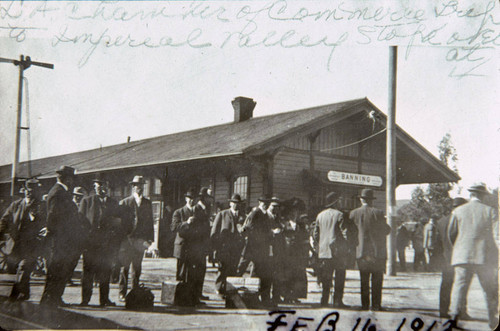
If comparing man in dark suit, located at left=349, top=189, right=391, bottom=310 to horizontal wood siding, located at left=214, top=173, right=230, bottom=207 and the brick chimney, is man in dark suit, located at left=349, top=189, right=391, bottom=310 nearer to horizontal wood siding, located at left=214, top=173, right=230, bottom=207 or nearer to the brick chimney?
the brick chimney

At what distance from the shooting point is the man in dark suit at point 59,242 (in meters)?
5.52

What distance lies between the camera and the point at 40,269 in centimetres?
892

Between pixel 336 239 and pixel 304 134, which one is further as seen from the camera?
pixel 304 134

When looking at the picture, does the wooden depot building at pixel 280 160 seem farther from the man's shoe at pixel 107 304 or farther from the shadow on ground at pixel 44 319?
the man's shoe at pixel 107 304

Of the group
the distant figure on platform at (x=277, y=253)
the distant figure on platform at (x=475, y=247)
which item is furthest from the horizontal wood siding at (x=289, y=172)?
the distant figure on platform at (x=475, y=247)

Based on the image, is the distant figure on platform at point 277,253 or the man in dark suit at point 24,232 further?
the distant figure on platform at point 277,253

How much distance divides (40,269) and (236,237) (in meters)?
4.37

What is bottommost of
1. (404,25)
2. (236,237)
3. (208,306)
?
(208,306)

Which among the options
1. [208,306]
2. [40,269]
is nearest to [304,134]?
[208,306]

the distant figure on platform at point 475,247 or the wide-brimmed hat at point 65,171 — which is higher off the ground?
the wide-brimmed hat at point 65,171

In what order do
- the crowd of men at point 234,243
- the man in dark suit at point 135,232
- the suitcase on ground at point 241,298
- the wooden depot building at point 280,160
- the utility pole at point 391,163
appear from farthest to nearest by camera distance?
the wooden depot building at point 280,160 → the man in dark suit at point 135,232 → the suitcase on ground at point 241,298 → the utility pole at point 391,163 → the crowd of men at point 234,243

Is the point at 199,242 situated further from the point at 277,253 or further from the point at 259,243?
the point at 277,253

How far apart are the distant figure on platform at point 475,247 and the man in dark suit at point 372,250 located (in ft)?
2.90

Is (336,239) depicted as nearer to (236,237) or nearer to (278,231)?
(278,231)
